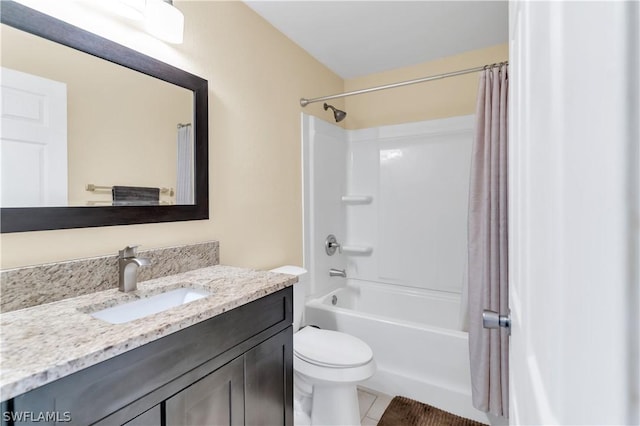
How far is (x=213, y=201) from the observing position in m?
1.60

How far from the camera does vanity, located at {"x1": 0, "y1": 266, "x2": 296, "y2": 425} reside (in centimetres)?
63

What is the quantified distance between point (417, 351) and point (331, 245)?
107 cm

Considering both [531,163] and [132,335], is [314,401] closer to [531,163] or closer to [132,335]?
[132,335]

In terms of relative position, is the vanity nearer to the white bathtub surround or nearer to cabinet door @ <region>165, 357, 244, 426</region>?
cabinet door @ <region>165, 357, 244, 426</region>

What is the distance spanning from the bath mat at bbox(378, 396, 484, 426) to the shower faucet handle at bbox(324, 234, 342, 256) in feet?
3.86

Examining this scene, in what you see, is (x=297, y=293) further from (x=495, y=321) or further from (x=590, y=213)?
(x=590, y=213)

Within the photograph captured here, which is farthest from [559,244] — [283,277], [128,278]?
[128,278]

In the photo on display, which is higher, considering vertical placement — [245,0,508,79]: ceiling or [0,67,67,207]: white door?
[245,0,508,79]: ceiling

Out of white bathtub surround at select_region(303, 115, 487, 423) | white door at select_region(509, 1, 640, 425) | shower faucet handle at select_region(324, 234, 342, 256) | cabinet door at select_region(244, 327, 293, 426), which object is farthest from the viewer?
shower faucet handle at select_region(324, 234, 342, 256)

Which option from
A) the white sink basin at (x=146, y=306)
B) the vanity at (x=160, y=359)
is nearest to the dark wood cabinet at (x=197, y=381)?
the vanity at (x=160, y=359)

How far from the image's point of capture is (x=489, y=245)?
64.4 inches

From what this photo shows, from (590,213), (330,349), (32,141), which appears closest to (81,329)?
(32,141)

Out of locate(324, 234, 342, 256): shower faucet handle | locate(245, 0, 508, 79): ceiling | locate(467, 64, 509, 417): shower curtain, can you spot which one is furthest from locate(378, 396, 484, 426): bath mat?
locate(245, 0, 508, 79): ceiling

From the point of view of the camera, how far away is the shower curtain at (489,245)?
157 centimetres
